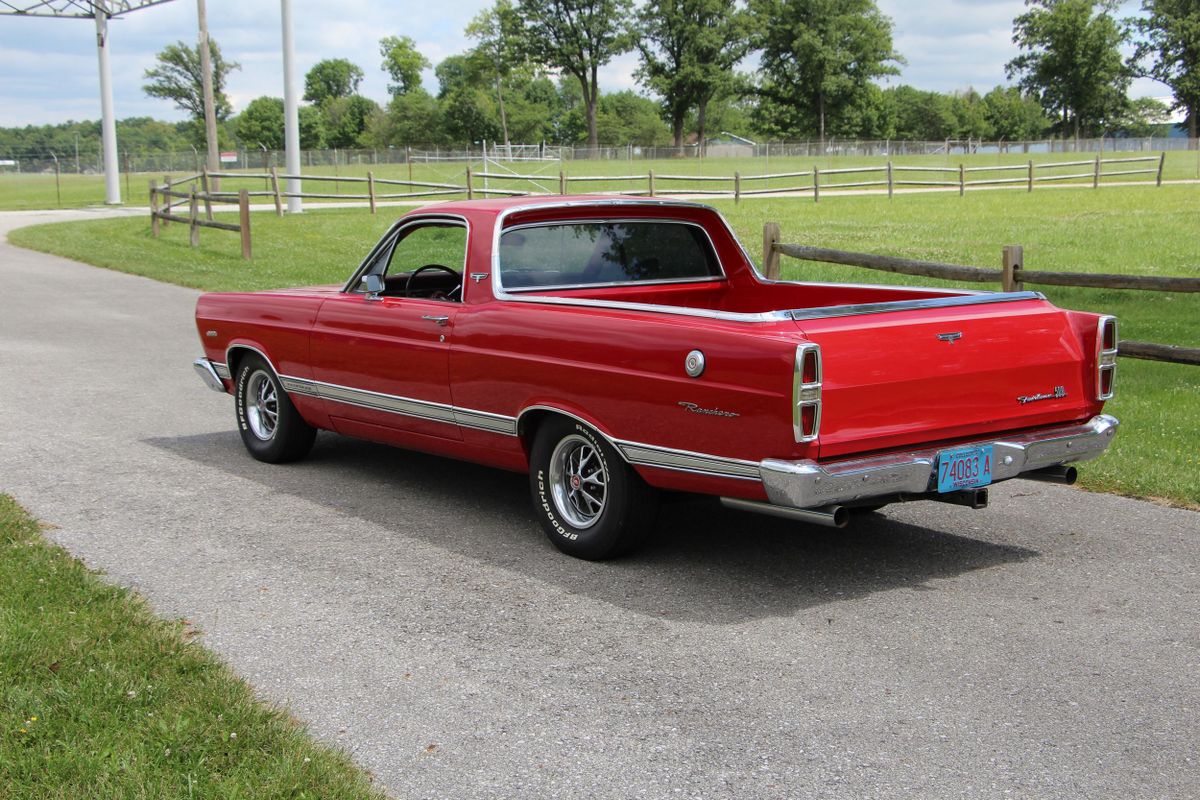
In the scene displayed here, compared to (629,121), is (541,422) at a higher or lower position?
lower

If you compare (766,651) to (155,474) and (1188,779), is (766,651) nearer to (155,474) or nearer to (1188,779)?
(1188,779)

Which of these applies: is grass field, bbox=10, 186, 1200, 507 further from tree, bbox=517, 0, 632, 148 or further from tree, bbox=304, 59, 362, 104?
tree, bbox=304, 59, 362, 104

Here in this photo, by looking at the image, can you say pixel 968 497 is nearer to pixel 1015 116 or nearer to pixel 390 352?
pixel 390 352

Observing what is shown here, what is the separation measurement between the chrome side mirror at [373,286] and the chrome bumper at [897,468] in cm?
275

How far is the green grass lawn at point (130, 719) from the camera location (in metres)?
3.47

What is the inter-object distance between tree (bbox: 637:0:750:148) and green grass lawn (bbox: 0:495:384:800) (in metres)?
92.1

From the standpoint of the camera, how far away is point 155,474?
7391mm

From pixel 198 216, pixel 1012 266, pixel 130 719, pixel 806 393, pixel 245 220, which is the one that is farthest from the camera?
pixel 198 216

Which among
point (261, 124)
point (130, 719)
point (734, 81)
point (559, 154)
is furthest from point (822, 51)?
point (130, 719)

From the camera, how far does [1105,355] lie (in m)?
5.73

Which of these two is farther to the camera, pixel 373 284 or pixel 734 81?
pixel 734 81

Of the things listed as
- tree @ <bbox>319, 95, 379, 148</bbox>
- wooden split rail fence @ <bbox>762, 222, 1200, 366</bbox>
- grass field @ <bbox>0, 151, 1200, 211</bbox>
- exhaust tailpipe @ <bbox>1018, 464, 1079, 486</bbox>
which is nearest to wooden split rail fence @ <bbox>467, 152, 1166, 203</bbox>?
grass field @ <bbox>0, 151, 1200, 211</bbox>

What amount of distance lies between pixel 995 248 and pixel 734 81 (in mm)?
82257

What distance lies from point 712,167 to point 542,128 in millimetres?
71233
